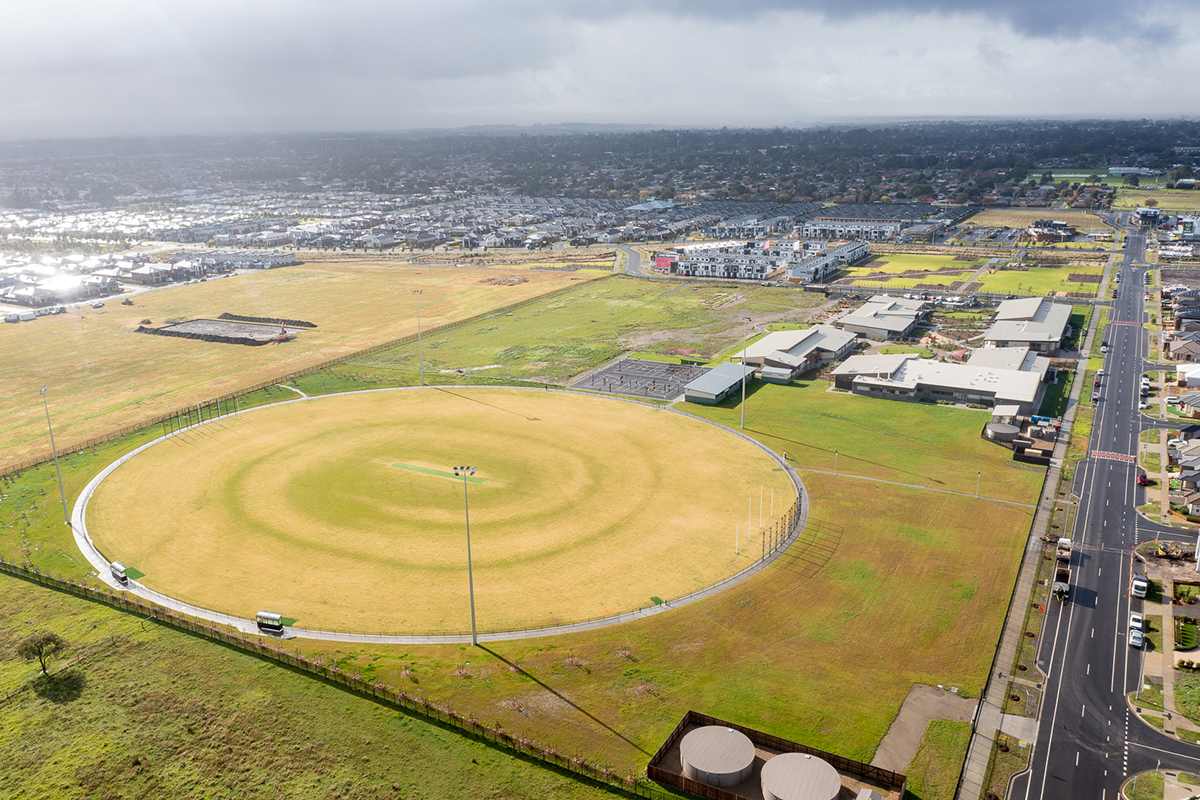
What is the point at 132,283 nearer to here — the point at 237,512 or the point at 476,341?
the point at 476,341

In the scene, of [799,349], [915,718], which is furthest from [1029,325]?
[915,718]

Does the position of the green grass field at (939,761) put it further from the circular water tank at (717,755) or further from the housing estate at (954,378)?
the housing estate at (954,378)

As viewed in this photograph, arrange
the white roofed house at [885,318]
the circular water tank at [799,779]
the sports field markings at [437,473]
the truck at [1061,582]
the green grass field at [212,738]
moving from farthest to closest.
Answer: the white roofed house at [885,318] → the sports field markings at [437,473] → the truck at [1061,582] → the green grass field at [212,738] → the circular water tank at [799,779]

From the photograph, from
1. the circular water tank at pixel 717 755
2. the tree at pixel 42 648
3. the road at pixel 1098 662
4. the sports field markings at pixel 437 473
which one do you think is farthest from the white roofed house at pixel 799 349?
the tree at pixel 42 648

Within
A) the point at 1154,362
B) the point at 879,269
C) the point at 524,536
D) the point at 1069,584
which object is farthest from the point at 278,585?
the point at 879,269

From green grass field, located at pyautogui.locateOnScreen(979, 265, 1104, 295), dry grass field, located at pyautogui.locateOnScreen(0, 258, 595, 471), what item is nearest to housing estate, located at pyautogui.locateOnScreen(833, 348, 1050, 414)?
green grass field, located at pyautogui.locateOnScreen(979, 265, 1104, 295)

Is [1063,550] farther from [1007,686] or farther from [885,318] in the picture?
[885,318]
